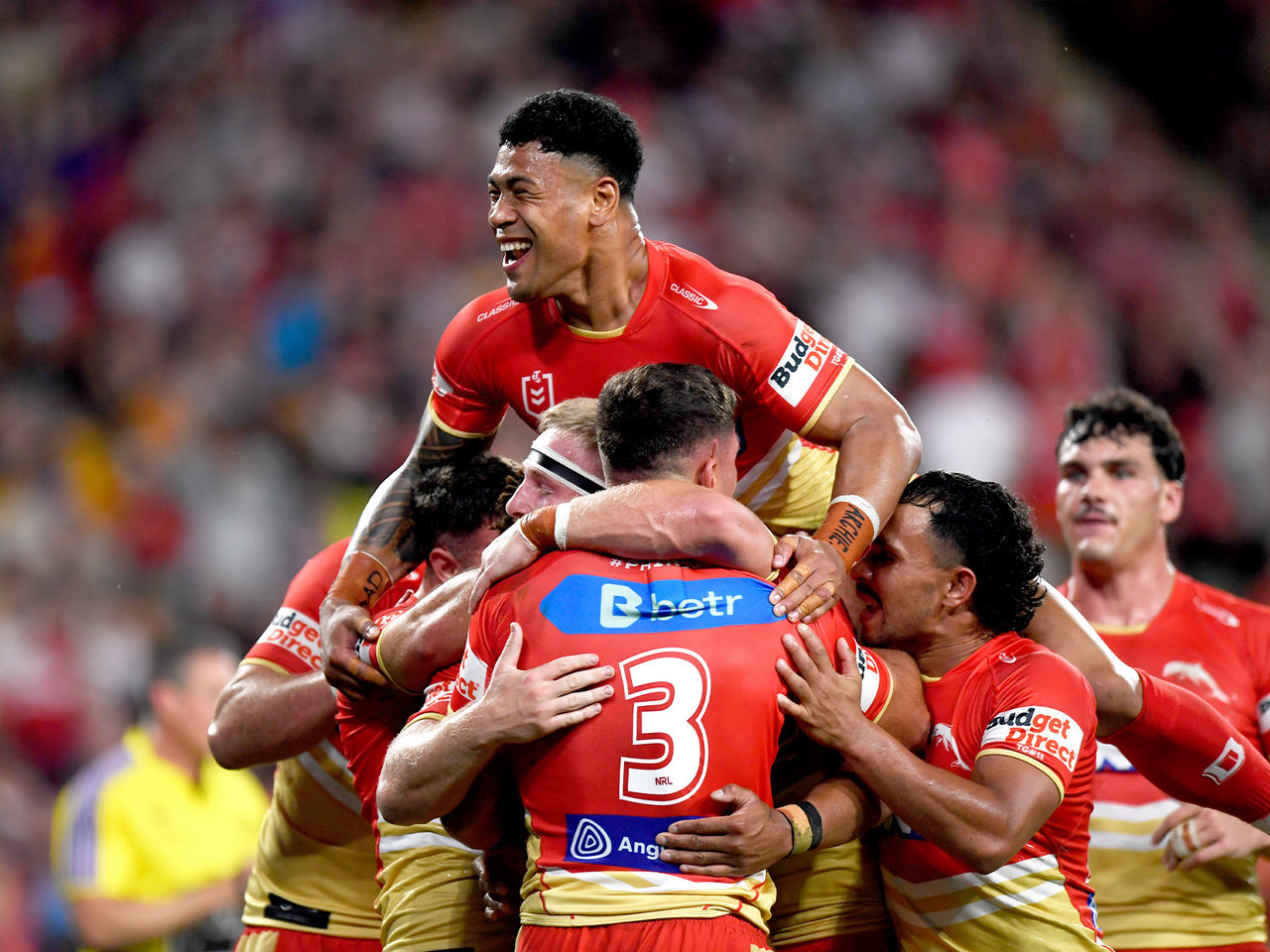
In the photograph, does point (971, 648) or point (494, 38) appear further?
point (494, 38)

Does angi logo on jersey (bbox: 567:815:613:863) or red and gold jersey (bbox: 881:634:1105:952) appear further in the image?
red and gold jersey (bbox: 881:634:1105:952)

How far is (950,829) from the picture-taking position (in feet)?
9.48

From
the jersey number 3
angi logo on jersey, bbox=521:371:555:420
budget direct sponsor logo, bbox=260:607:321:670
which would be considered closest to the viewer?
the jersey number 3

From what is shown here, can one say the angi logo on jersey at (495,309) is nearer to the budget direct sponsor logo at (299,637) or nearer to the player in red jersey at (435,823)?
the player in red jersey at (435,823)

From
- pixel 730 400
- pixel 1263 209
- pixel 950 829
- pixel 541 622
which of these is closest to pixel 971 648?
pixel 950 829

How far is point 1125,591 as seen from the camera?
16.5 feet

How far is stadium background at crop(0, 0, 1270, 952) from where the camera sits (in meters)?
8.91

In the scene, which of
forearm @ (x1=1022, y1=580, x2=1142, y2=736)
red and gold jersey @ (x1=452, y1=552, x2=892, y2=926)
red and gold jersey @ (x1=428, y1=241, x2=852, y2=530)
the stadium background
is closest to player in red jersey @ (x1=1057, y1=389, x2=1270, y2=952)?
forearm @ (x1=1022, y1=580, x2=1142, y2=736)

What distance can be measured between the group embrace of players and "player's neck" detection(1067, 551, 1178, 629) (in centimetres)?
49

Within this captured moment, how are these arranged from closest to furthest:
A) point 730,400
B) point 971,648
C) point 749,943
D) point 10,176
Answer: point 749,943, point 730,400, point 971,648, point 10,176

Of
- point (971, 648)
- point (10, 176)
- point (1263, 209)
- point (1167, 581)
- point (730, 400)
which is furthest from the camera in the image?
point (10, 176)

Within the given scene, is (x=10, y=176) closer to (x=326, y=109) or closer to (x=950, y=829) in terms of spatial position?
(x=326, y=109)

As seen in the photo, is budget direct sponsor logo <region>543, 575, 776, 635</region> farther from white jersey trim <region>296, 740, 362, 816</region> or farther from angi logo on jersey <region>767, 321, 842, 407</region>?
white jersey trim <region>296, 740, 362, 816</region>

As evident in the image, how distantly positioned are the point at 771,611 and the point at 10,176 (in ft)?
39.4
